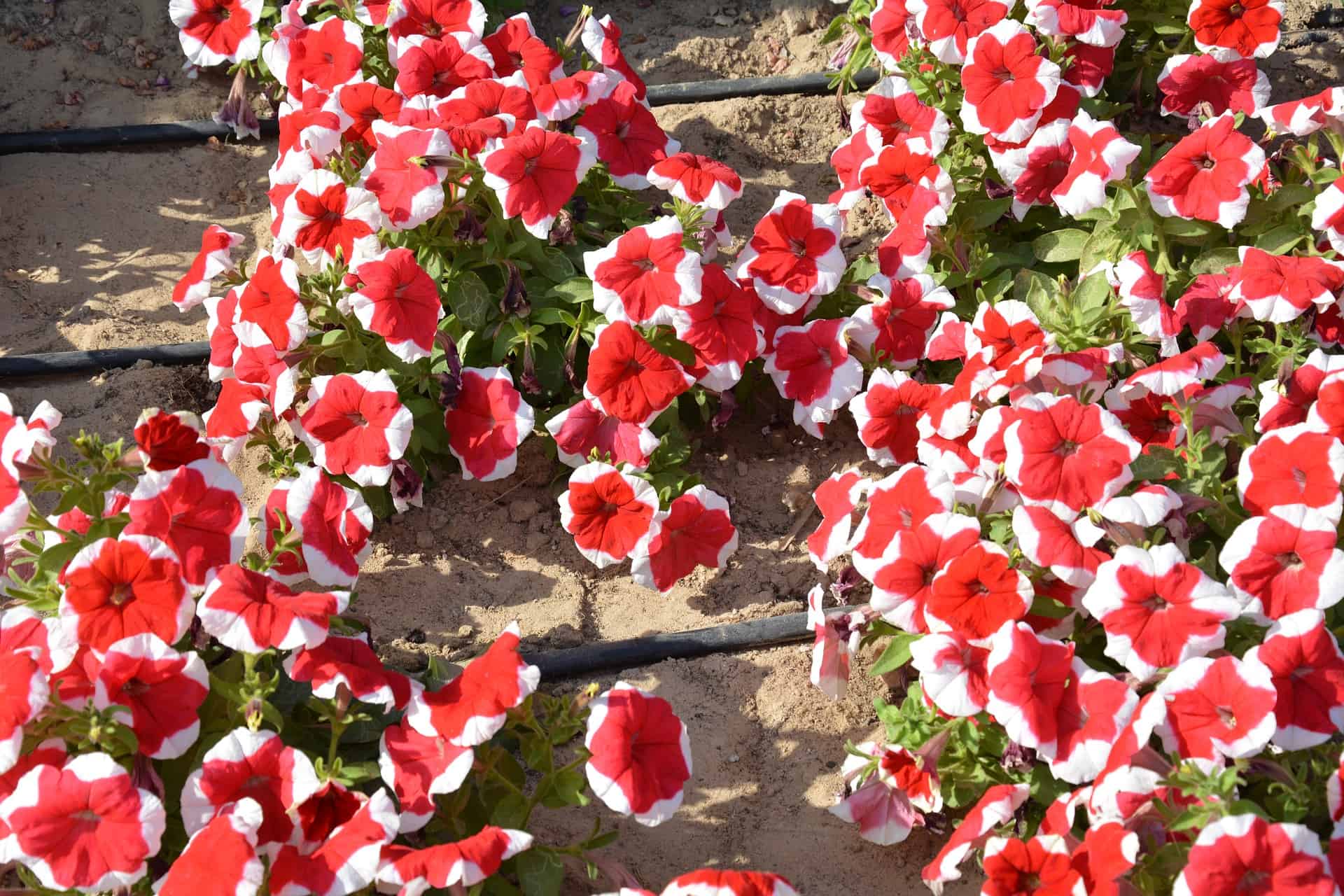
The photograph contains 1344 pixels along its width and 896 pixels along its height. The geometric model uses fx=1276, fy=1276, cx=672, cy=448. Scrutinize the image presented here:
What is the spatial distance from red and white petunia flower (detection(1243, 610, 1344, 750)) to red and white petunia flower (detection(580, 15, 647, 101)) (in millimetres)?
1917

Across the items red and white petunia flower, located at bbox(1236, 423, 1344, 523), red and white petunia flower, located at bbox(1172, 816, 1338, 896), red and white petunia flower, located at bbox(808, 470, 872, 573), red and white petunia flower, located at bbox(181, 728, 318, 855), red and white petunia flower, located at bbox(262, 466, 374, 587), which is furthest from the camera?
red and white petunia flower, located at bbox(808, 470, 872, 573)

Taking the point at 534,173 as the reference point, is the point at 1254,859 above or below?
below

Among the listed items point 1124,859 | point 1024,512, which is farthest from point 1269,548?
point 1124,859

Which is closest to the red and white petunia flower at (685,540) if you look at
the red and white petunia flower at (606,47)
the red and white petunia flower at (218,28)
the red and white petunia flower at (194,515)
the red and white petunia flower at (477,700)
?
the red and white petunia flower at (477,700)

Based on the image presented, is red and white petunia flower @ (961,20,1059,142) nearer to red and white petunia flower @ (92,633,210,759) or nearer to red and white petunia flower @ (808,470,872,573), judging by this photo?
red and white petunia flower @ (808,470,872,573)

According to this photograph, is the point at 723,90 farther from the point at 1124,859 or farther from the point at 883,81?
the point at 1124,859

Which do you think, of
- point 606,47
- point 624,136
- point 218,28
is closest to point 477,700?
point 624,136

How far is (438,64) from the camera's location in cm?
299

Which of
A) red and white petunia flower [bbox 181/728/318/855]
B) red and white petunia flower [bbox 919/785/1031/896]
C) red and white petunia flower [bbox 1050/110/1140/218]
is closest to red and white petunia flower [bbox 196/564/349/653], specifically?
red and white petunia flower [bbox 181/728/318/855]

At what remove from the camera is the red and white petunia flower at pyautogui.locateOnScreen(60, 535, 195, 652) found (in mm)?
1891

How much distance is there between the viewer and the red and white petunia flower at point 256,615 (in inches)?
75.2

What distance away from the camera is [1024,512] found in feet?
7.15

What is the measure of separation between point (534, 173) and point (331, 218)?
17.7 inches

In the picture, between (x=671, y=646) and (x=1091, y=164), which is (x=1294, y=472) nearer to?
(x=1091, y=164)
